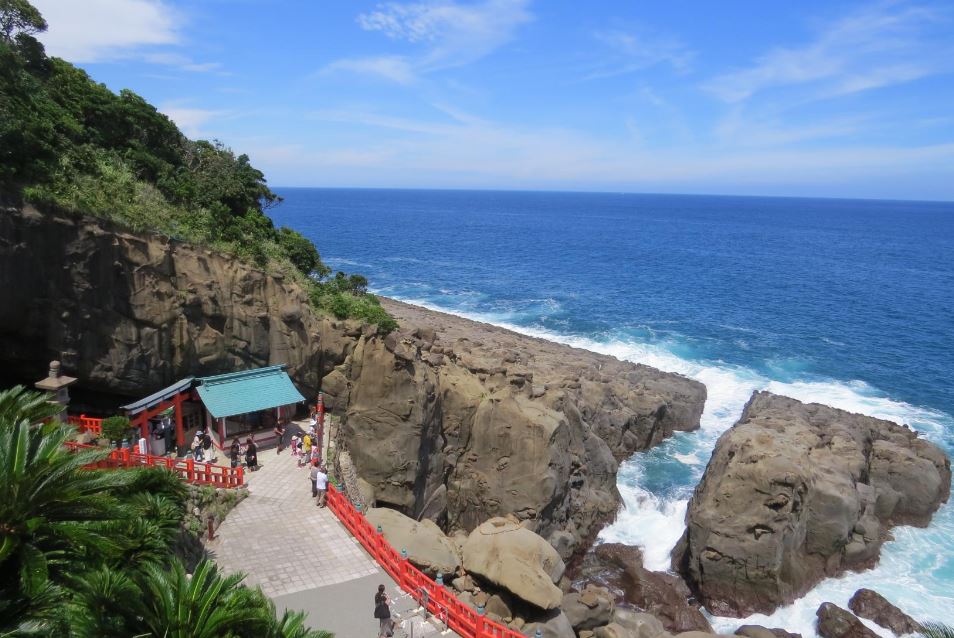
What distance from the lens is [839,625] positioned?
2500 cm

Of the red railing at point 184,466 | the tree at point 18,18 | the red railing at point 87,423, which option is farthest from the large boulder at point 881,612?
the tree at point 18,18

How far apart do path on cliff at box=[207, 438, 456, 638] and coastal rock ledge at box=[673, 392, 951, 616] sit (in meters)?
16.1

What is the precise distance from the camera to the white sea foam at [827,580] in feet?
89.0

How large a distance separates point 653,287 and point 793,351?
3098cm

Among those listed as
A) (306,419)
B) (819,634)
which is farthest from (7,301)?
(819,634)

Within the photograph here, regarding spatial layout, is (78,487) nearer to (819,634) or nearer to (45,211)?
(45,211)

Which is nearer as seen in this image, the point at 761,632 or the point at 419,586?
the point at 419,586

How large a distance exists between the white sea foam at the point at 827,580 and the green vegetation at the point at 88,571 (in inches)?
865

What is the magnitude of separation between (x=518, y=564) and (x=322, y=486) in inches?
279

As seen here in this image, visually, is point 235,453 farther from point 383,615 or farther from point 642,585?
point 642,585

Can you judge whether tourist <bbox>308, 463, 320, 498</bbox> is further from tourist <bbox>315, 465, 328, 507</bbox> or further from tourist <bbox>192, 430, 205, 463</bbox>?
tourist <bbox>192, 430, 205, 463</bbox>

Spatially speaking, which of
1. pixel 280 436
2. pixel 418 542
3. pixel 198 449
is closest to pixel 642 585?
pixel 418 542

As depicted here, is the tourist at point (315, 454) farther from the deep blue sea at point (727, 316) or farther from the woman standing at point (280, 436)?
the deep blue sea at point (727, 316)

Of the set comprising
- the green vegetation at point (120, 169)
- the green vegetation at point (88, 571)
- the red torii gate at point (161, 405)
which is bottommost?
the red torii gate at point (161, 405)
